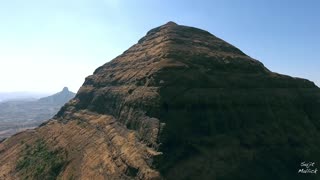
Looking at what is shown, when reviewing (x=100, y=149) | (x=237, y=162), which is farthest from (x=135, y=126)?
(x=237, y=162)

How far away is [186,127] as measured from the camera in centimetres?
5528

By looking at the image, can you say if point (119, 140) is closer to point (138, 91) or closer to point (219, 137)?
point (138, 91)

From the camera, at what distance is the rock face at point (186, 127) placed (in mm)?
51188

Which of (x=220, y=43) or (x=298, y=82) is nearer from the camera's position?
(x=298, y=82)

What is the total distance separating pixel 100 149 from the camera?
2400 inches

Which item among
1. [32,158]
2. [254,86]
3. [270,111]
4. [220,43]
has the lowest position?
[32,158]

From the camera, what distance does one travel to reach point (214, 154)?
51.5 m

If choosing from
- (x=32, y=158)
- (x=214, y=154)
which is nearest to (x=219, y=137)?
(x=214, y=154)

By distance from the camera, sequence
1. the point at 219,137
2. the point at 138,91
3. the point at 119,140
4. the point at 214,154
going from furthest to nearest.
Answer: the point at 138,91, the point at 119,140, the point at 219,137, the point at 214,154

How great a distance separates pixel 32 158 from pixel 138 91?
28730 millimetres

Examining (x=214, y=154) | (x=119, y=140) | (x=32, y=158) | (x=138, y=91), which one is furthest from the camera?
(x=32, y=158)

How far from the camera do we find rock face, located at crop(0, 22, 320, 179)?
168 feet

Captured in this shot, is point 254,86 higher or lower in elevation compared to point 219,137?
higher

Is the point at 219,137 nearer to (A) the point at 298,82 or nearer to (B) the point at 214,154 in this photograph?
(B) the point at 214,154
